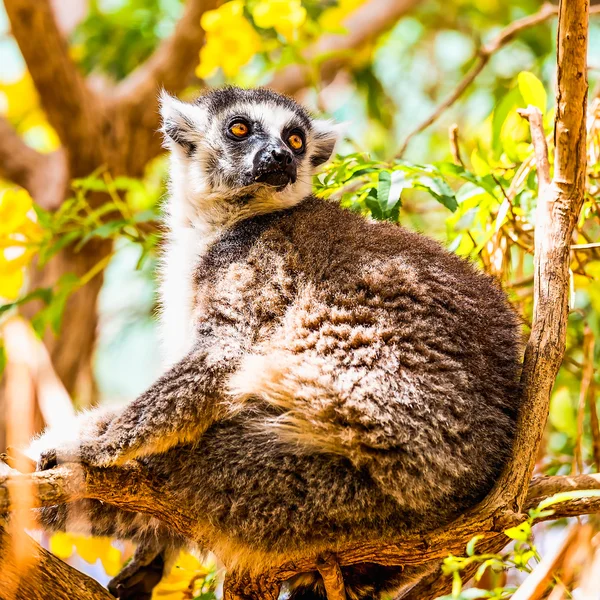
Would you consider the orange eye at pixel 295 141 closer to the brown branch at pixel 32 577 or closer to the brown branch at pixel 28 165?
the brown branch at pixel 32 577

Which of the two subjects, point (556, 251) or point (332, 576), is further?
point (556, 251)

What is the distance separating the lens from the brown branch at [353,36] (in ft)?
21.9

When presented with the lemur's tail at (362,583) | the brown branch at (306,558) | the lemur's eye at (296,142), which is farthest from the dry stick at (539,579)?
the lemur's eye at (296,142)

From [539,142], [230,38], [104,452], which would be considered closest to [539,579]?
[104,452]

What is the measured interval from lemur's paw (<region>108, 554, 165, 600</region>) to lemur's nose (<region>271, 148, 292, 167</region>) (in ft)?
5.91

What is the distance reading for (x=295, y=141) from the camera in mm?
3992

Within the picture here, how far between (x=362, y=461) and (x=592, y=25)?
560cm

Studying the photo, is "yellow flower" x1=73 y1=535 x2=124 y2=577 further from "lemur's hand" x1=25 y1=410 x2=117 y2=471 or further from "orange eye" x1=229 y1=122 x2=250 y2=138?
"orange eye" x1=229 y1=122 x2=250 y2=138

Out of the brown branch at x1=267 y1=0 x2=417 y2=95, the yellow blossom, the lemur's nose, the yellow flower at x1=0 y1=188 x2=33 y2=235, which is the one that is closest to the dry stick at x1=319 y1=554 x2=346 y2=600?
the lemur's nose

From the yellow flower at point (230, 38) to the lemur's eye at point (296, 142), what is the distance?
0.91 metres

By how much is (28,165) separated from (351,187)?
292 cm

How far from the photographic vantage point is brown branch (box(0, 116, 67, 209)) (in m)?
5.88

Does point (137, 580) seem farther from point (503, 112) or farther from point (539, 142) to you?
point (503, 112)

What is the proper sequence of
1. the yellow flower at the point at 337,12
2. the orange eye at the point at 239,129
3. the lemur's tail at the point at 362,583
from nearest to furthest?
the lemur's tail at the point at 362,583 → the orange eye at the point at 239,129 → the yellow flower at the point at 337,12
